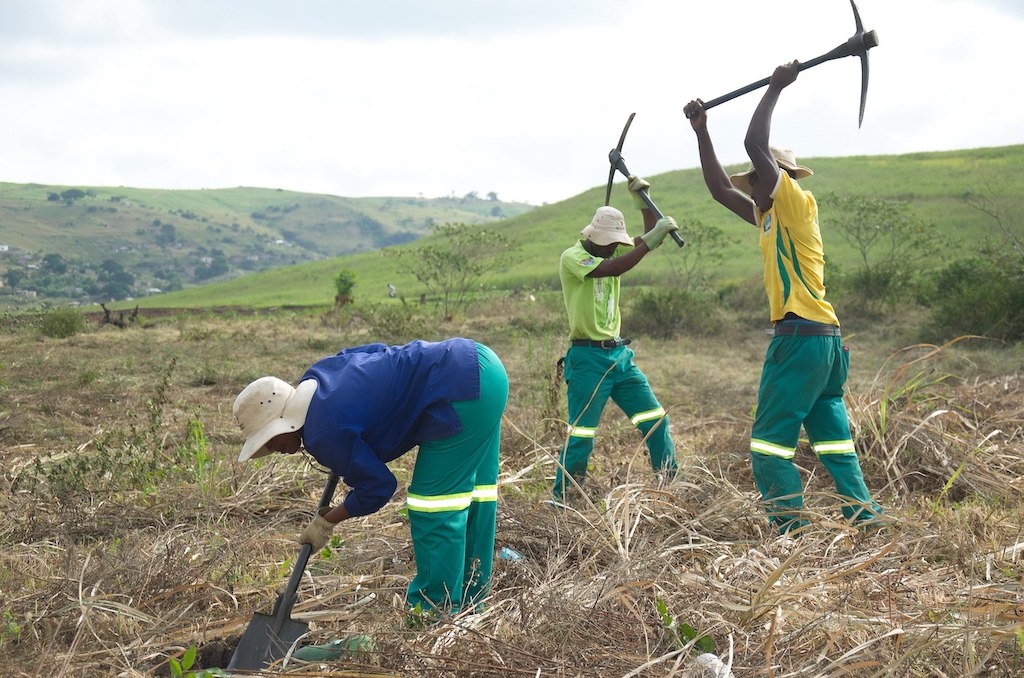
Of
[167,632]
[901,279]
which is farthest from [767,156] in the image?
[901,279]

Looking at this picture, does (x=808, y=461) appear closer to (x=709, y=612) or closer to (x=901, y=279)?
(x=709, y=612)

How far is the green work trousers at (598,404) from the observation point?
497cm

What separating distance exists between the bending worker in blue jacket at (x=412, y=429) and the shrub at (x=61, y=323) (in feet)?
37.6

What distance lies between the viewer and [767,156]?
13.2ft

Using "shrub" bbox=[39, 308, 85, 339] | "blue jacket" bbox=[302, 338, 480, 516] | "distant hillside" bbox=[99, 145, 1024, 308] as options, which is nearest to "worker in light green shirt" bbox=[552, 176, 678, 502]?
"blue jacket" bbox=[302, 338, 480, 516]

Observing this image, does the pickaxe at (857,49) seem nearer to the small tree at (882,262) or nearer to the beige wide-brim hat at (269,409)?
the beige wide-brim hat at (269,409)

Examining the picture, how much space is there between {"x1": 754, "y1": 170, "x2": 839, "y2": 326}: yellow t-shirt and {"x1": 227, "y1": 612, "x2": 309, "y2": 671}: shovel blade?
2552mm

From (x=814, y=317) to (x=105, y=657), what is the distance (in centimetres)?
331

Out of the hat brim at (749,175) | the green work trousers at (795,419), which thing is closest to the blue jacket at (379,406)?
Result: the green work trousers at (795,419)

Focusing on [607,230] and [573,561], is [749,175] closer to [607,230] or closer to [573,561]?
[607,230]

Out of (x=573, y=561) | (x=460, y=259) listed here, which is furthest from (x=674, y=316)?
(x=573, y=561)

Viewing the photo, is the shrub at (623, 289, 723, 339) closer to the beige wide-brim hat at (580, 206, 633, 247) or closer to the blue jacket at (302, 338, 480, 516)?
the beige wide-brim hat at (580, 206, 633, 247)

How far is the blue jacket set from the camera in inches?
120

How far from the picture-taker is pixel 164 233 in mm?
71438
